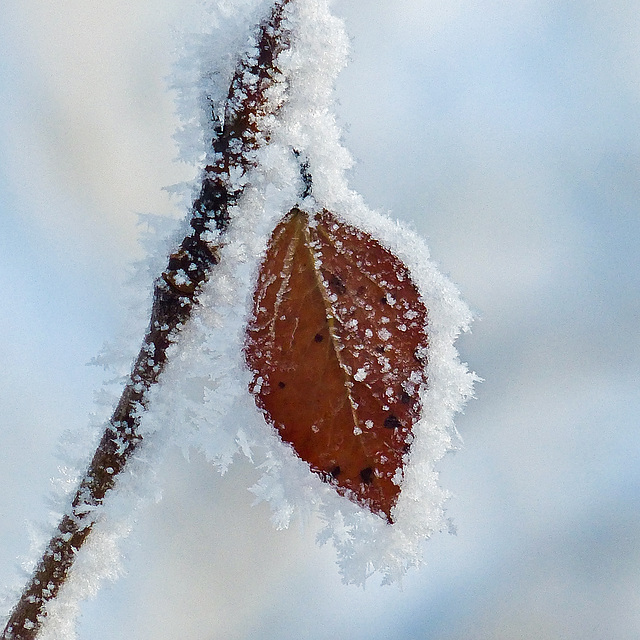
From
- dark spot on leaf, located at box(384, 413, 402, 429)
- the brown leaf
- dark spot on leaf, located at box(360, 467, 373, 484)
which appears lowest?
dark spot on leaf, located at box(360, 467, 373, 484)

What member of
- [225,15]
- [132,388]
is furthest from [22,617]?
[225,15]

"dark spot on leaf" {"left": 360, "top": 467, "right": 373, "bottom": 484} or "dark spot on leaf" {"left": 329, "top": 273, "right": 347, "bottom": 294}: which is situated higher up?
"dark spot on leaf" {"left": 329, "top": 273, "right": 347, "bottom": 294}

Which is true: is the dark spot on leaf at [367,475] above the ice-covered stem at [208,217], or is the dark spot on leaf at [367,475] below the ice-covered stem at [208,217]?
below

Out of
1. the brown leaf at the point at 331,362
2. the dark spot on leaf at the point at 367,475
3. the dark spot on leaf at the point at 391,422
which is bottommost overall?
the dark spot on leaf at the point at 367,475
